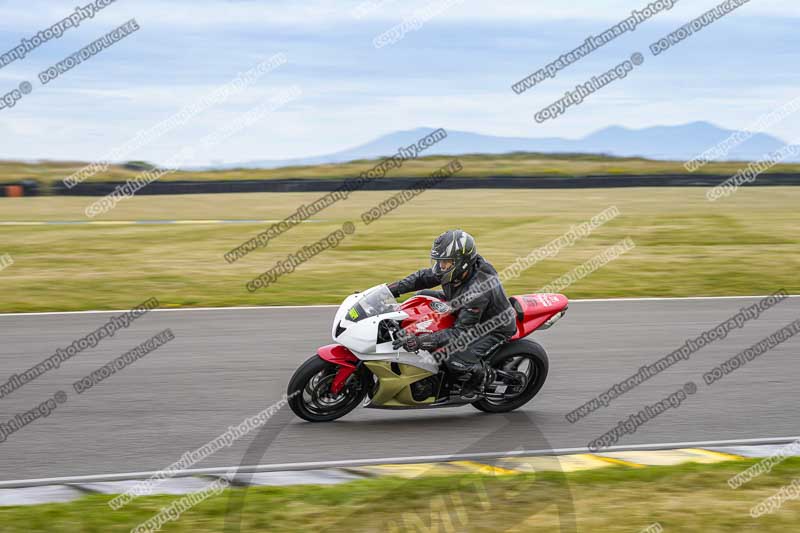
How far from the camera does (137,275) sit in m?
16.6

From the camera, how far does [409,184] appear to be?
3650 centimetres

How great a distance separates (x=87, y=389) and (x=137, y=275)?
26.5 ft

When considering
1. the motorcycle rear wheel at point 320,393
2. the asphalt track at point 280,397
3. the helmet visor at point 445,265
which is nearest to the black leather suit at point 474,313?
the helmet visor at point 445,265

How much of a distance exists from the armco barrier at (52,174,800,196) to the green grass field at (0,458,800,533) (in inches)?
1220

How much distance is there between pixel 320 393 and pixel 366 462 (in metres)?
1.05

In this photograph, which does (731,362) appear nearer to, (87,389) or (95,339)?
(87,389)

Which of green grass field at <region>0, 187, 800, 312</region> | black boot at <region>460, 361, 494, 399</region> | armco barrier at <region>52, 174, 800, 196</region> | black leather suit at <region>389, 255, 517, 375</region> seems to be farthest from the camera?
armco barrier at <region>52, 174, 800, 196</region>

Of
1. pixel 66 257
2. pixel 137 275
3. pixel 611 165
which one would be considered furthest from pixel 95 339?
pixel 611 165

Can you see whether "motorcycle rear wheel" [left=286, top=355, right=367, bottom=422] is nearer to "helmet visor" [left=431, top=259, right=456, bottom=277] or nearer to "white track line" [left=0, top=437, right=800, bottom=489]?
"white track line" [left=0, top=437, right=800, bottom=489]

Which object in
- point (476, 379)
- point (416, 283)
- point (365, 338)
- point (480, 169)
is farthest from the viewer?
point (480, 169)

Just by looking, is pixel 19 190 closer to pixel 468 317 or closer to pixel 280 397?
pixel 280 397

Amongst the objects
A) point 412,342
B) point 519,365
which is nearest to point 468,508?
point 412,342

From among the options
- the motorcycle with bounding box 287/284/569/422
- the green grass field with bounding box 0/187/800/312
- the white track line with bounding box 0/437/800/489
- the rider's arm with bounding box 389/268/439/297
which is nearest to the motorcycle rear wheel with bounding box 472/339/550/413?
the motorcycle with bounding box 287/284/569/422

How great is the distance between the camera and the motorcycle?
294 inches
